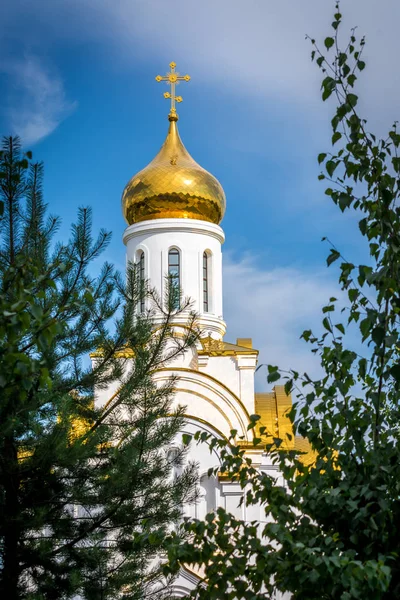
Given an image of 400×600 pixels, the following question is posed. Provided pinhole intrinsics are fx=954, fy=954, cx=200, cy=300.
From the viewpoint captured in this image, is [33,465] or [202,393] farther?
[202,393]

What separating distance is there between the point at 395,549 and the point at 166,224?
12.7m

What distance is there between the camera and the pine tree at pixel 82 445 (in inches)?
302

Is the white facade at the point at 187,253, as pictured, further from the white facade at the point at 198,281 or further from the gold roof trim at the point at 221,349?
the gold roof trim at the point at 221,349

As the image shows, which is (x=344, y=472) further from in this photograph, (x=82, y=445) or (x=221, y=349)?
(x=221, y=349)

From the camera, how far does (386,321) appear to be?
4430mm

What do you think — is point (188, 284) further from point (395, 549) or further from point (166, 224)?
point (395, 549)

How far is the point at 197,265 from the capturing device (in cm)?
1673

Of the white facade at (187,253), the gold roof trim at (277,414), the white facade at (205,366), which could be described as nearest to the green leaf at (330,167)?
the white facade at (205,366)

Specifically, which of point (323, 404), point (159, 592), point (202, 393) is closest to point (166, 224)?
point (202, 393)

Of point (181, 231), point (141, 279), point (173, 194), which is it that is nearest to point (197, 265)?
point (181, 231)

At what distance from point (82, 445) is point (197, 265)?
9.19 metres

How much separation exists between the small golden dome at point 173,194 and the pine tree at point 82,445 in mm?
7910

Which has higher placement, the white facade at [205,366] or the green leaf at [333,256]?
the white facade at [205,366]

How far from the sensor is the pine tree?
7672 mm
